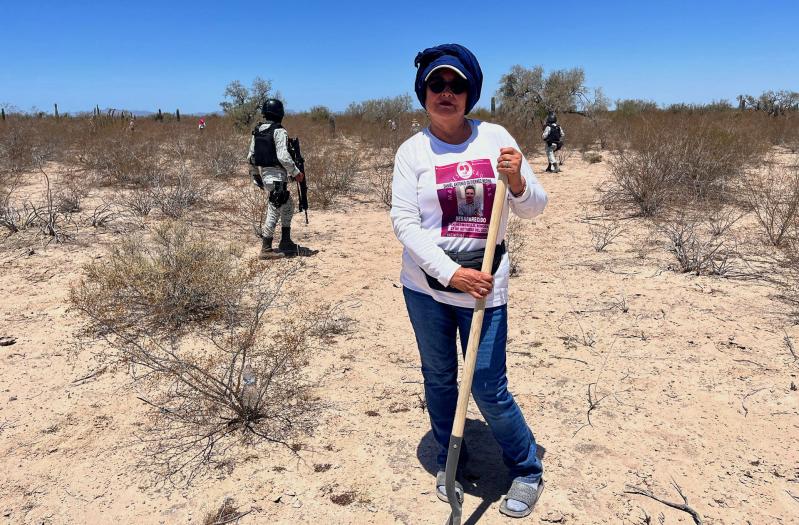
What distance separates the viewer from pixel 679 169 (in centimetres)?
817

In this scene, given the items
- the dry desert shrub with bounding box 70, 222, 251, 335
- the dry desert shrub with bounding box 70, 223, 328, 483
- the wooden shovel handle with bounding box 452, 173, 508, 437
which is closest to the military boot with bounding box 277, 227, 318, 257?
the dry desert shrub with bounding box 70, 223, 328, 483

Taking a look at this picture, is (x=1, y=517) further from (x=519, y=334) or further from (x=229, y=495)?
(x=519, y=334)

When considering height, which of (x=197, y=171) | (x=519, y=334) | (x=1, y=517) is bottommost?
(x=1, y=517)

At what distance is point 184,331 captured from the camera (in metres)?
3.78

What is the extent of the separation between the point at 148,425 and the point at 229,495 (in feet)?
2.47

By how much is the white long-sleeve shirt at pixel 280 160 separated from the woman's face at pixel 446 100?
370 centimetres

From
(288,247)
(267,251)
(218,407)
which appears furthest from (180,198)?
(218,407)

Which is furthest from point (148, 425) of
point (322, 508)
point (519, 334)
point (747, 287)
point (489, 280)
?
point (747, 287)

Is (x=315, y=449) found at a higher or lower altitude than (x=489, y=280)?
lower

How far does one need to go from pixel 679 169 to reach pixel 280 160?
6.20 m

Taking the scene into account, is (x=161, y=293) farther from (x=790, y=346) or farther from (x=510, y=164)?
(x=790, y=346)

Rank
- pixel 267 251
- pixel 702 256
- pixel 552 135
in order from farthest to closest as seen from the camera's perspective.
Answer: pixel 552 135, pixel 267 251, pixel 702 256

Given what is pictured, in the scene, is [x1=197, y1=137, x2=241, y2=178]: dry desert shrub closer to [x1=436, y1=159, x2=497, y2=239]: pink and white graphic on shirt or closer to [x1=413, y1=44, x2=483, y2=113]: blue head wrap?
[x1=413, y1=44, x2=483, y2=113]: blue head wrap

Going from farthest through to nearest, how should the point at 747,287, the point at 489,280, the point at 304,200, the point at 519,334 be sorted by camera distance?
the point at 304,200
the point at 747,287
the point at 519,334
the point at 489,280
